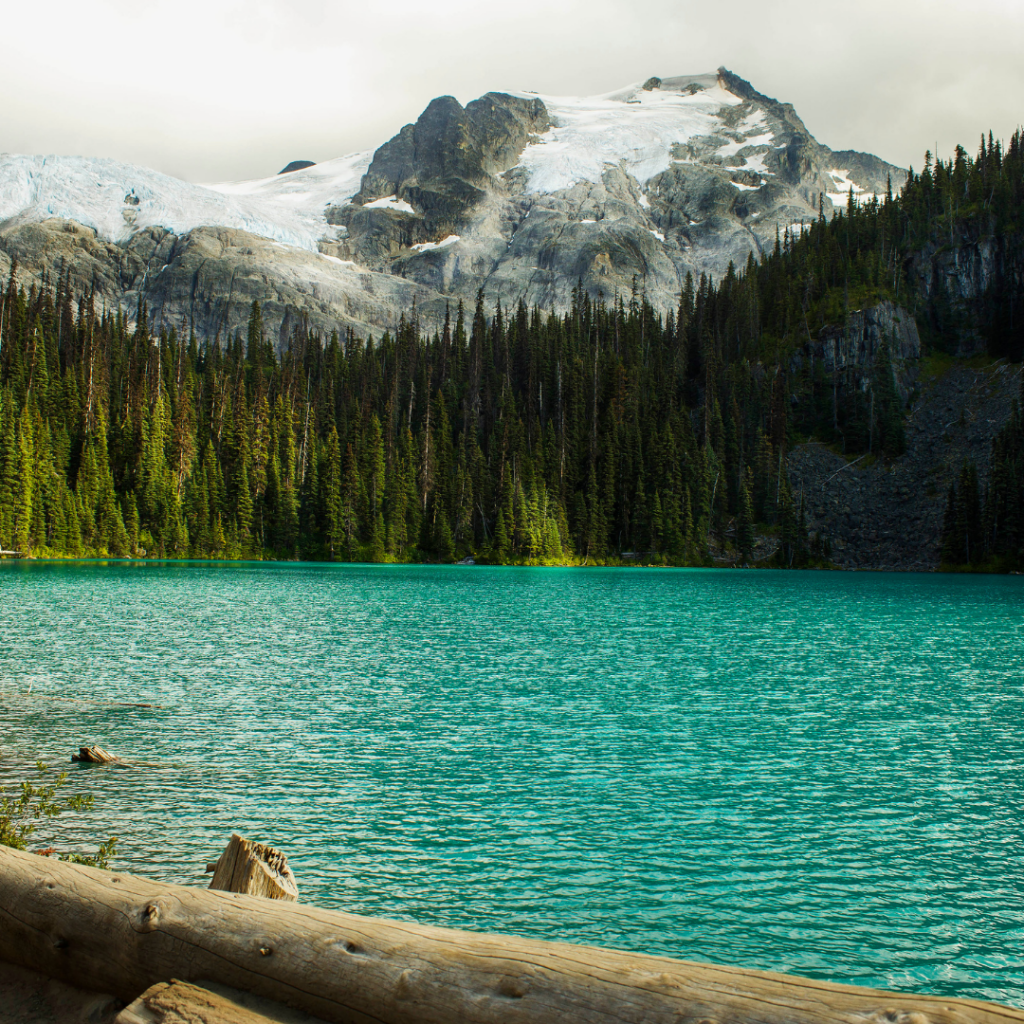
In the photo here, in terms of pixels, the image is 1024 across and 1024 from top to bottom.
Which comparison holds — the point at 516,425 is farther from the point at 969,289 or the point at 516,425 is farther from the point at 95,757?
the point at 95,757

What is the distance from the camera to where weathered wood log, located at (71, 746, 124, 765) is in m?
15.9

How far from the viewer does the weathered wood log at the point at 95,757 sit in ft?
52.3

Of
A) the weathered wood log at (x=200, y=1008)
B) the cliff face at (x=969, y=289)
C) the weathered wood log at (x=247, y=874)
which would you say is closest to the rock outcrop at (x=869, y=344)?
the cliff face at (x=969, y=289)

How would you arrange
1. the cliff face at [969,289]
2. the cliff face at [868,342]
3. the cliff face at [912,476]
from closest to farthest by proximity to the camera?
1. the cliff face at [912,476]
2. the cliff face at [868,342]
3. the cliff face at [969,289]

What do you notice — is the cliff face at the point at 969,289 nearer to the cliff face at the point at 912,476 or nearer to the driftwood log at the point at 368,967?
the cliff face at the point at 912,476

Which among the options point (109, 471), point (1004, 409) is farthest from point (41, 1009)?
point (1004, 409)

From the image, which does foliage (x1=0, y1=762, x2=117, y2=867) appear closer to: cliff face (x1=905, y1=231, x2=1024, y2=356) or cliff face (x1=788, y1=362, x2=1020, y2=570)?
cliff face (x1=788, y1=362, x2=1020, y2=570)

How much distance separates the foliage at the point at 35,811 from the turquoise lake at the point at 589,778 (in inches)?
17.9

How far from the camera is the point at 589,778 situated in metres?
16.6

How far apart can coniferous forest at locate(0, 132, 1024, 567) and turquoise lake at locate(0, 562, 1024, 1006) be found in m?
87.3

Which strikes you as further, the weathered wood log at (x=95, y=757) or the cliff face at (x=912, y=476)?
the cliff face at (x=912, y=476)

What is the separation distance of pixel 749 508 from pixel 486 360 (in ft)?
219

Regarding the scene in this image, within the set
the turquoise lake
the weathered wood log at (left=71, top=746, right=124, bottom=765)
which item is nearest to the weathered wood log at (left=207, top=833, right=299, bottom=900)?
the turquoise lake

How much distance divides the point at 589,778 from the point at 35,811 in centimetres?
997
